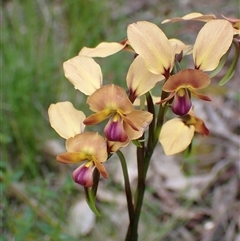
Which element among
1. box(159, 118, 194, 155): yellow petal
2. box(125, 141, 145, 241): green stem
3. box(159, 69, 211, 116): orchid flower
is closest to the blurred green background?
box(125, 141, 145, 241): green stem

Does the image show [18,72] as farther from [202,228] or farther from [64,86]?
[202,228]

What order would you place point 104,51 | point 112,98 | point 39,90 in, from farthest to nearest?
point 39,90 < point 104,51 < point 112,98

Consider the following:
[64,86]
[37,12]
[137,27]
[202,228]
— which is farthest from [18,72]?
[137,27]

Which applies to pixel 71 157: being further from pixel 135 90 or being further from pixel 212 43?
pixel 212 43

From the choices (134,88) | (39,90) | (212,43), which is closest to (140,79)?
(134,88)

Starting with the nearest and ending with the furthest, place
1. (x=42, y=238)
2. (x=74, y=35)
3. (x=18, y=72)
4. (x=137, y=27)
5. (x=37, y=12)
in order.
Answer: (x=137, y=27)
(x=42, y=238)
(x=18, y=72)
(x=74, y=35)
(x=37, y=12)

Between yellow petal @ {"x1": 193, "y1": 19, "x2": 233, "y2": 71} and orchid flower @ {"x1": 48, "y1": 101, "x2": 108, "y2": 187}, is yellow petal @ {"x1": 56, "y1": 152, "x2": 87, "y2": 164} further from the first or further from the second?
yellow petal @ {"x1": 193, "y1": 19, "x2": 233, "y2": 71}
